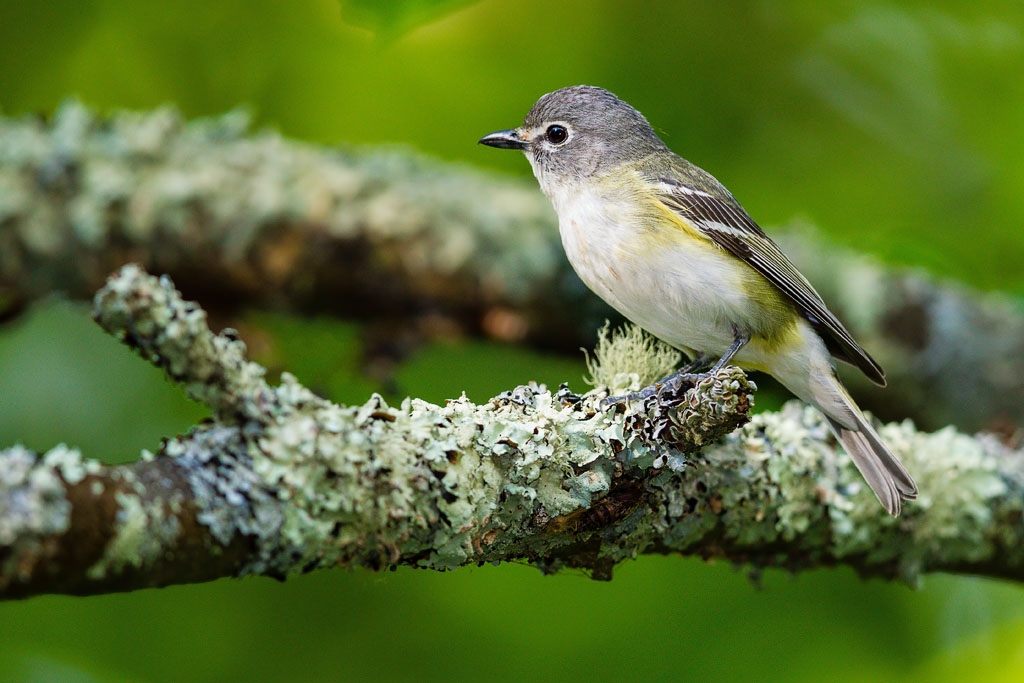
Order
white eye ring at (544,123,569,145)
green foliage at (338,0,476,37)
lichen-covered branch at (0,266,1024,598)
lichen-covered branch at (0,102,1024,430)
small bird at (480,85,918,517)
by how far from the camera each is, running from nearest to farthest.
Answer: lichen-covered branch at (0,266,1024,598)
small bird at (480,85,918,517)
green foliage at (338,0,476,37)
white eye ring at (544,123,569,145)
lichen-covered branch at (0,102,1024,430)

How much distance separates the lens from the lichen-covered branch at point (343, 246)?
501cm

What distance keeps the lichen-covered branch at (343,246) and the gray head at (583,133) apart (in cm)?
81

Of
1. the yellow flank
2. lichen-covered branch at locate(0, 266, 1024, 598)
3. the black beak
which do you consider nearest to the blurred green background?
the black beak

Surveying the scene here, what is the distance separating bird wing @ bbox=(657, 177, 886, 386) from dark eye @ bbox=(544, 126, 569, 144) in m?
0.64

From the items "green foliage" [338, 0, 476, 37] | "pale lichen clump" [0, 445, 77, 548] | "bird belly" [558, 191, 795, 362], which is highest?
"green foliage" [338, 0, 476, 37]

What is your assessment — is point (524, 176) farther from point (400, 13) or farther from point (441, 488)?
point (441, 488)

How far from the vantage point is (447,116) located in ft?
20.5

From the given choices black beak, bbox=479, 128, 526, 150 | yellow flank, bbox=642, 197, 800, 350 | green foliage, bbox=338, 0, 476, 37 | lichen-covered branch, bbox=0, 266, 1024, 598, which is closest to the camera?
lichen-covered branch, bbox=0, 266, 1024, 598

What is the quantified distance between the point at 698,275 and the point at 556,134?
1.26 meters

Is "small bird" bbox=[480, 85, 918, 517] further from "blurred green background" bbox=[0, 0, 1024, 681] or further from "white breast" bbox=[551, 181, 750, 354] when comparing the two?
"blurred green background" bbox=[0, 0, 1024, 681]

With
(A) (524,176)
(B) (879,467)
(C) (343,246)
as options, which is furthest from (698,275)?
(A) (524,176)

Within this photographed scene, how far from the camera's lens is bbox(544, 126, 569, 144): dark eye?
471cm

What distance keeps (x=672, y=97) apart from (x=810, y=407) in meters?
2.94

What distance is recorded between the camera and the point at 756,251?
413 cm
